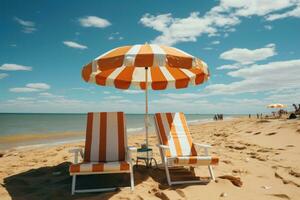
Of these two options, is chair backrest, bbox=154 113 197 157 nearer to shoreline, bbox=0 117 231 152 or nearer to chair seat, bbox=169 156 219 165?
chair seat, bbox=169 156 219 165

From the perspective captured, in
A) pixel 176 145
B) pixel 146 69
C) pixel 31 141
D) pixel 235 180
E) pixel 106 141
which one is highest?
pixel 146 69

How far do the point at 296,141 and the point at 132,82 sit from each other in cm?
521

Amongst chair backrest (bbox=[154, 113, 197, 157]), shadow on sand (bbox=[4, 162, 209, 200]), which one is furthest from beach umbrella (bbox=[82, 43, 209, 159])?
shadow on sand (bbox=[4, 162, 209, 200])

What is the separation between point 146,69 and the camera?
15.5 ft

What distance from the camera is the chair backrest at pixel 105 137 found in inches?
165

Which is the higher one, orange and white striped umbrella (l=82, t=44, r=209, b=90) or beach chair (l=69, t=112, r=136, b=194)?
orange and white striped umbrella (l=82, t=44, r=209, b=90)

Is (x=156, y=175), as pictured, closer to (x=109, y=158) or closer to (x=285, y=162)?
(x=109, y=158)

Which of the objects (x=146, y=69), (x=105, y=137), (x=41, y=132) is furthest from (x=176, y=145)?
(x=41, y=132)

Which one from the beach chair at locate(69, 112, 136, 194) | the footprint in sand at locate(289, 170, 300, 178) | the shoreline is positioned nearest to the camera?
the footprint in sand at locate(289, 170, 300, 178)

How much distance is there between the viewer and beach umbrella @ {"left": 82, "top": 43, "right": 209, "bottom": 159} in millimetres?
3375

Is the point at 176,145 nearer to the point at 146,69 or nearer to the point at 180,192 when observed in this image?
the point at 180,192

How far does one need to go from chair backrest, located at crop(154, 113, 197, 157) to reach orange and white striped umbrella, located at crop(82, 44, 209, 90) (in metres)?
0.76

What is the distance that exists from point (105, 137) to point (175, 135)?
131cm

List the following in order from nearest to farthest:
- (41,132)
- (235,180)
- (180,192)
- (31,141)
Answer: (180,192) < (235,180) < (31,141) < (41,132)
